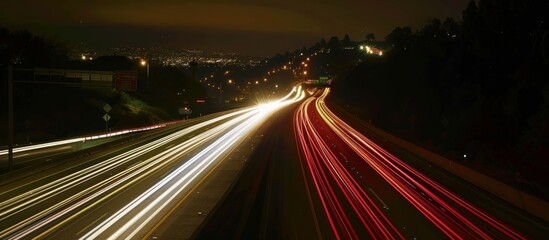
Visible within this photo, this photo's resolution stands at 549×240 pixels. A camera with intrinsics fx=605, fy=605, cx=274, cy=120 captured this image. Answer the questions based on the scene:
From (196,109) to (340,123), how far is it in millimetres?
35928

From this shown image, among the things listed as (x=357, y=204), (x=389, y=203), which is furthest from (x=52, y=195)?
(x=389, y=203)

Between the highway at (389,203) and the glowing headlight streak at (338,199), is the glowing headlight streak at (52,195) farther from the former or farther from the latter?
the highway at (389,203)

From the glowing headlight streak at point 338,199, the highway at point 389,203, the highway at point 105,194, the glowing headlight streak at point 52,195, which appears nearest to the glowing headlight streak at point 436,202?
the highway at point 389,203

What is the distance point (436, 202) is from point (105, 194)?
41.9ft

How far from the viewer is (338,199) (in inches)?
906

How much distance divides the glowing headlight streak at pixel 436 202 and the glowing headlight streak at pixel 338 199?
1.72 metres

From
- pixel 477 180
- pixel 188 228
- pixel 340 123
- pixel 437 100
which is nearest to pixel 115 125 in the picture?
pixel 340 123

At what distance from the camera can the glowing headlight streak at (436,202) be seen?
59.4ft

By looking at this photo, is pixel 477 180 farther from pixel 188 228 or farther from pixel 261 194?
pixel 188 228

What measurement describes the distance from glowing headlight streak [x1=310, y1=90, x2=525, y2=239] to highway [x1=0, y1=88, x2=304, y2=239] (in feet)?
29.5

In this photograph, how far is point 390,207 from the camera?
21.6 m

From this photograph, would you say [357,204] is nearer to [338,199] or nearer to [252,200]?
[338,199]

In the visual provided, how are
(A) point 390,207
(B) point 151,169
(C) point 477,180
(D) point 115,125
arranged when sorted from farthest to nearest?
1. (D) point 115,125
2. (B) point 151,169
3. (C) point 477,180
4. (A) point 390,207

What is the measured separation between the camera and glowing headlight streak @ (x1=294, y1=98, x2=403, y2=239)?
1742 centimetres
